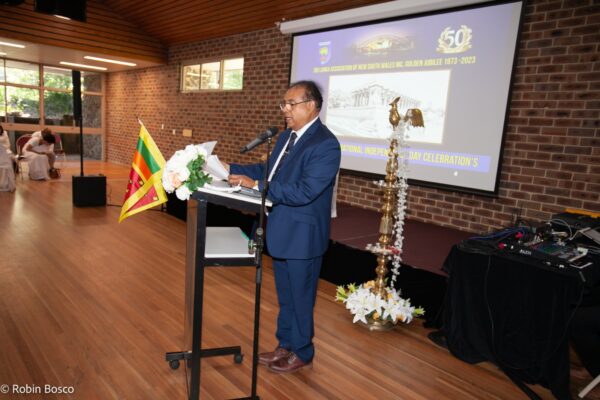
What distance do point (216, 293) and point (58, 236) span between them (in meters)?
2.52

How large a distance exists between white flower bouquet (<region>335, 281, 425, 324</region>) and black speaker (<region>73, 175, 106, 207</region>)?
5.06 metres

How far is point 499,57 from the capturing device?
14.0 ft

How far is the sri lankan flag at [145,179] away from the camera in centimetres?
190

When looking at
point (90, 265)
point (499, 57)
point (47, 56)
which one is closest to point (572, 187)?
point (499, 57)

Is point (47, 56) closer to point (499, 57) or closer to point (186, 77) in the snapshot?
point (186, 77)

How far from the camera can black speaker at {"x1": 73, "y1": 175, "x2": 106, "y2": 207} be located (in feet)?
21.2

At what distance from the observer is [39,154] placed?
852cm

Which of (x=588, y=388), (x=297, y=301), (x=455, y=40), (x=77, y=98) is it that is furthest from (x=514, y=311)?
(x=77, y=98)

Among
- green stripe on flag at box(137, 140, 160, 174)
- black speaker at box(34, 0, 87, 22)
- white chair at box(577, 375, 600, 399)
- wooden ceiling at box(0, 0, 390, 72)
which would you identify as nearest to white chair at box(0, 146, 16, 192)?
wooden ceiling at box(0, 0, 390, 72)

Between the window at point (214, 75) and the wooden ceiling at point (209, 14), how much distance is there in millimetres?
556

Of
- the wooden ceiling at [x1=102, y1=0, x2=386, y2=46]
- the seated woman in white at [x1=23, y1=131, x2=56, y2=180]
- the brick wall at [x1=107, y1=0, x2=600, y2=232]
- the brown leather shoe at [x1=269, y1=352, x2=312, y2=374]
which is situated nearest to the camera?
the brown leather shoe at [x1=269, y1=352, x2=312, y2=374]

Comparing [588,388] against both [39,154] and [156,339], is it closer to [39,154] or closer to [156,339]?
[156,339]

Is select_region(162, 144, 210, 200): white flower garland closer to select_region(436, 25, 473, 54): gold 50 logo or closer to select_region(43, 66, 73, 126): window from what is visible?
select_region(436, 25, 473, 54): gold 50 logo

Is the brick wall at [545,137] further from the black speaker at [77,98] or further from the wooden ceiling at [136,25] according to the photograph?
the black speaker at [77,98]
